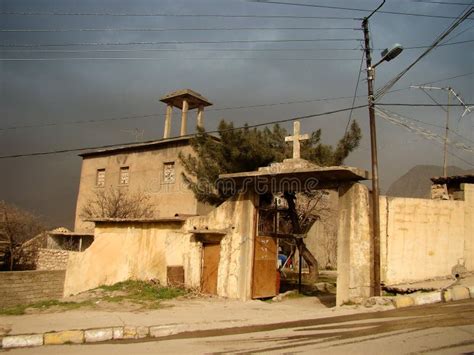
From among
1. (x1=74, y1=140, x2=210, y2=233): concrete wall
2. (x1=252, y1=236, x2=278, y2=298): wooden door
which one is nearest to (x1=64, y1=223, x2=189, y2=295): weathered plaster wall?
(x1=252, y1=236, x2=278, y2=298): wooden door

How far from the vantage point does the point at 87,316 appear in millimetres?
10594

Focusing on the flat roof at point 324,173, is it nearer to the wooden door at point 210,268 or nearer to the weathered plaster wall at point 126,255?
the wooden door at point 210,268

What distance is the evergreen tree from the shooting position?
19.1m

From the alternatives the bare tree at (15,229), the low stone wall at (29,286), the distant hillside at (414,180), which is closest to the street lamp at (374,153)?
the low stone wall at (29,286)

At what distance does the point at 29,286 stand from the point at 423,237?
1684 cm

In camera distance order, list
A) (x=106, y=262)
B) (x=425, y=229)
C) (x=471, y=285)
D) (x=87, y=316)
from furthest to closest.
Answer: (x=106, y=262) < (x=425, y=229) < (x=471, y=285) < (x=87, y=316)

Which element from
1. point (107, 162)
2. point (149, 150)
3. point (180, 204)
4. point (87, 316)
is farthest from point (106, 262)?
point (107, 162)

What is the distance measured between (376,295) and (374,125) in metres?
5.10

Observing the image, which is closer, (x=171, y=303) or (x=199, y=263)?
(x=171, y=303)

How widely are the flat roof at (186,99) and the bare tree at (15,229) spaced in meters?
12.9

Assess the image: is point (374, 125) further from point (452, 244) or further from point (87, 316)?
point (87, 316)

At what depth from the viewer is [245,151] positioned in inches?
755

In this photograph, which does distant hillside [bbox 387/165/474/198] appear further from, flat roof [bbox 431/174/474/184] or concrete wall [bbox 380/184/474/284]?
concrete wall [bbox 380/184/474/284]

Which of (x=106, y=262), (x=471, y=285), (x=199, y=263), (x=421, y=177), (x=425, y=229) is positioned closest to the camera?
(x=471, y=285)
